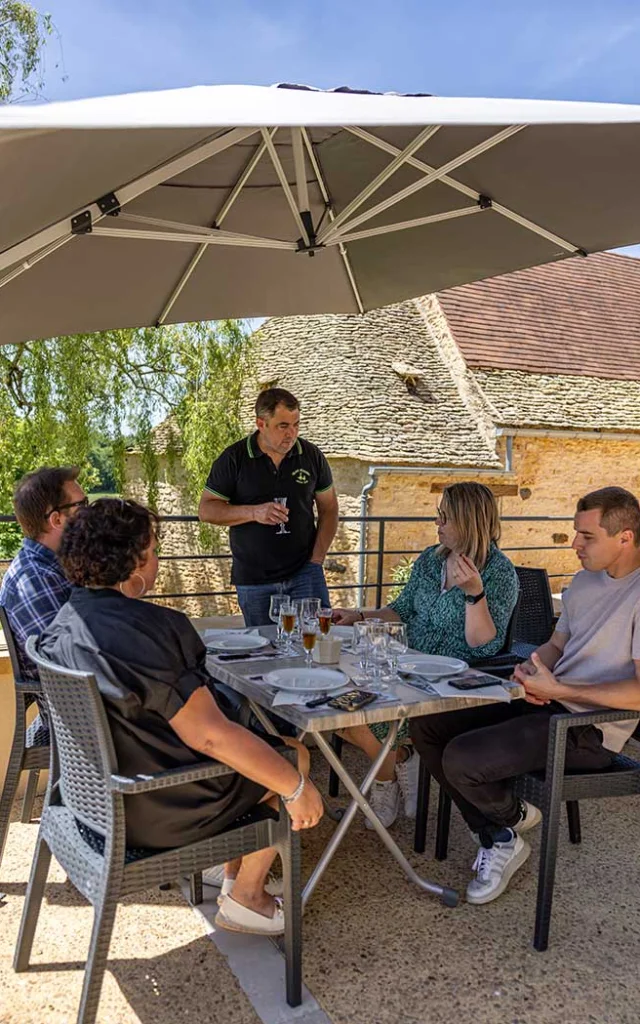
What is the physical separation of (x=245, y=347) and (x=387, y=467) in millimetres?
3898

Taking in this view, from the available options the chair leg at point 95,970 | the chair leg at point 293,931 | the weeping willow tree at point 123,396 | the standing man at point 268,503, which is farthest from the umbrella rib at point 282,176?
the weeping willow tree at point 123,396

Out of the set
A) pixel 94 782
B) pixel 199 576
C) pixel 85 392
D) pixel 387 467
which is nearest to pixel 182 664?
pixel 94 782

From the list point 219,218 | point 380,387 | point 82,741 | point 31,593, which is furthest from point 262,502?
point 380,387

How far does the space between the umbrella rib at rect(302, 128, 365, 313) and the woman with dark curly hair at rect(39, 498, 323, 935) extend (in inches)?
67.0

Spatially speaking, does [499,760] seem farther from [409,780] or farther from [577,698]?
[409,780]

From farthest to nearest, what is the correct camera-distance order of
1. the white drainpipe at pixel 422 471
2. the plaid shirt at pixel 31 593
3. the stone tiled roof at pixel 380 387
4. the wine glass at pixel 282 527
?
the stone tiled roof at pixel 380 387, the white drainpipe at pixel 422 471, the wine glass at pixel 282 527, the plaid shirt at pixel 31 593

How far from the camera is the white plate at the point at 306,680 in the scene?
2430mm

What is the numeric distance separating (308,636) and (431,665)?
0.43 m

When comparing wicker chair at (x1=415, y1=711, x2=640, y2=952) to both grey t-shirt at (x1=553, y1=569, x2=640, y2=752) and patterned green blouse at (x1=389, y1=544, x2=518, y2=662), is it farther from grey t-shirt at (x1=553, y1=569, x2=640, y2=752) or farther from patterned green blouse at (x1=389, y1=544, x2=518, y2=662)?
patterned green blouse at (x1=389, y1=544, x2=518, y2=662)

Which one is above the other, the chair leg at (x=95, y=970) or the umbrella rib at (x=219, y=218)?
the umbrella rib at (x=219, y=218)

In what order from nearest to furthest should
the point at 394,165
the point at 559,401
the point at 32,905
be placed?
the point at 32,905, the point at 394,165, the point at 559,401

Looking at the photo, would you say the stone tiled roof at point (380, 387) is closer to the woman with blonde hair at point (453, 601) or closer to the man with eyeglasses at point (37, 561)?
the woman with blonde hair at point (453, 601)

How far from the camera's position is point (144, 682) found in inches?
73.8

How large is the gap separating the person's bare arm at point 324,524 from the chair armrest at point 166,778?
201 cm
